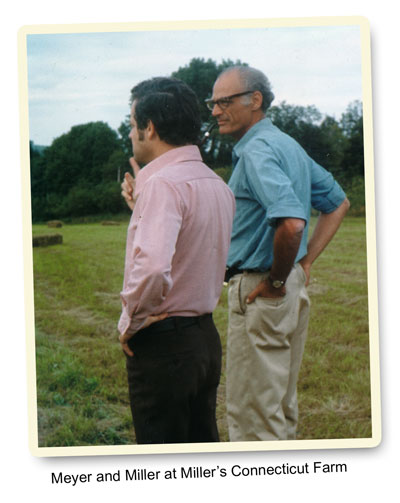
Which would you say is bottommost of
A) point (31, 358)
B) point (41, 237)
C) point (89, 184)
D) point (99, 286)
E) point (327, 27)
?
point (31, 358)

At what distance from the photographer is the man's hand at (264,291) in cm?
275

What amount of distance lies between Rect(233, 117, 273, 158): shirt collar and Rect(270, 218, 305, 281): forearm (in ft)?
1.49

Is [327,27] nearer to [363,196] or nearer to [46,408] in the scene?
[363,196]

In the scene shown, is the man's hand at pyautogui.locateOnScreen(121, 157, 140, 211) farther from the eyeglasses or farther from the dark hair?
the eyeglasses

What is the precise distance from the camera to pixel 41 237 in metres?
3.04

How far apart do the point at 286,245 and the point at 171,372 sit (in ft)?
2.71

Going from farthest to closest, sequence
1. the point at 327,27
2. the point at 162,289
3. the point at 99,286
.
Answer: the point at 99,286 → the point at 327,27 → the point at 162,289

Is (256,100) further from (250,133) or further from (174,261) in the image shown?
(174,261)

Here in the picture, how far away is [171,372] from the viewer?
2301 millimetres

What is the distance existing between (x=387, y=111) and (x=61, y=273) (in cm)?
202

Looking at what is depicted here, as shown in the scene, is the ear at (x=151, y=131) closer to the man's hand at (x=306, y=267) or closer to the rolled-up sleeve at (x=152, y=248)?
the rolled-up sleeve at (x=152, y=248)

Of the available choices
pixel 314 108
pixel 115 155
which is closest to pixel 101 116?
pixel 115 155

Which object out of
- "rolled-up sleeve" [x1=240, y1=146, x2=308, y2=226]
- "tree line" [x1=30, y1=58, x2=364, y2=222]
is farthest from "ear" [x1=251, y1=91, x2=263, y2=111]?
"rolled-up sleeve" [x1=240, y1=146, x2=308, y2=226]

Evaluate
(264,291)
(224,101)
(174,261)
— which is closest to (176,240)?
(174,261)
